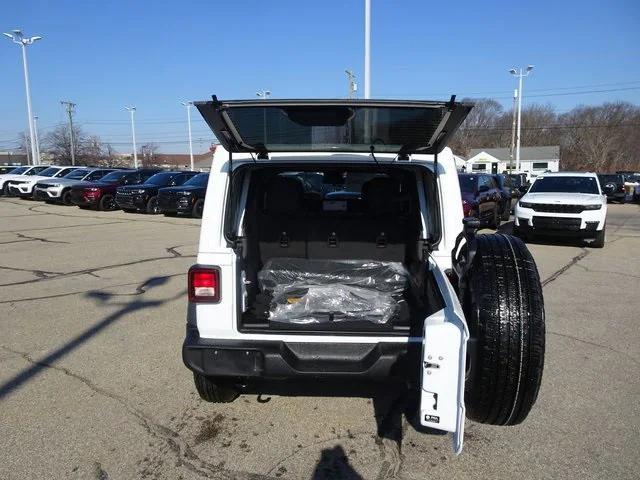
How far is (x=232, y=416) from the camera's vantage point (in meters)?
3.43

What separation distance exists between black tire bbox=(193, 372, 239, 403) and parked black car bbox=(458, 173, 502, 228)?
33.0 feet

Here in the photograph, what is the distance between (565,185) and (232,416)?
1150 cm

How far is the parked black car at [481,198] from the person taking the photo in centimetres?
1311

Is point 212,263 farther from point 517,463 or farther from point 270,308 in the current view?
point 517,463

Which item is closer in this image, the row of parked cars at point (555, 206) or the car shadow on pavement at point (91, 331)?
the car shadow on pavement at point (91, 331)

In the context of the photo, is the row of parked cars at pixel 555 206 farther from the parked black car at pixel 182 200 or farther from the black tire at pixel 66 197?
the black tire at pixel 66 197

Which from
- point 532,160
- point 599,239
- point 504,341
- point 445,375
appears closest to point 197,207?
point 599,239

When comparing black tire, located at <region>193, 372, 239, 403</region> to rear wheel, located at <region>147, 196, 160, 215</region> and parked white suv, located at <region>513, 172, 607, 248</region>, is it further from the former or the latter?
rear wheel, located at <region>147, 196, 160, 215</region>

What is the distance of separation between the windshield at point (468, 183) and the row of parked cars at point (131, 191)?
8350 mm

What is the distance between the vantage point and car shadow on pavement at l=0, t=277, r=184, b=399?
3969 millimetres

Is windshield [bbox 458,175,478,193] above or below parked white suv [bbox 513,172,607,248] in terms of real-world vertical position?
above

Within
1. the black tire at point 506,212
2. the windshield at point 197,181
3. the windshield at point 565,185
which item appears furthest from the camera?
the windshield at point 197,181

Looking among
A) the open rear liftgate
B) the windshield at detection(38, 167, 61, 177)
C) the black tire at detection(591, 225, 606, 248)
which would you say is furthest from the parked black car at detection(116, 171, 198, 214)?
the open rear liftgate

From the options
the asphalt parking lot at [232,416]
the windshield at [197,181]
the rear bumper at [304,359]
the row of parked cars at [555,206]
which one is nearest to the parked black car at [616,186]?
the row of parked cars at [555,206]
